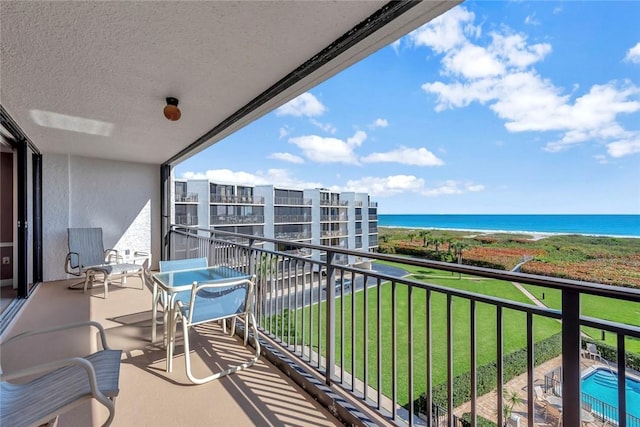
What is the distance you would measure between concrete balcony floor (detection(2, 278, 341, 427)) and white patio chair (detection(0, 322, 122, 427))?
44cm

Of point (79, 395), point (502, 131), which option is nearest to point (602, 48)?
point (502, 131)

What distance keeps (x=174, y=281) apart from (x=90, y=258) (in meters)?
3.33

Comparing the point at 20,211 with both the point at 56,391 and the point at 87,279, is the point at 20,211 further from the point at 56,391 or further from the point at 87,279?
the point at 56,391

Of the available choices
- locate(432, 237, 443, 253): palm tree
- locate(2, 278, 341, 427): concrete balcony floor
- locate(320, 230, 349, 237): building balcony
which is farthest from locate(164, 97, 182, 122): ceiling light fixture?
locate(320, 230, 349, 237): building balcony

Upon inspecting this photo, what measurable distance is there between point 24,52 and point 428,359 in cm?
300

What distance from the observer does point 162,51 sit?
6.23 feet

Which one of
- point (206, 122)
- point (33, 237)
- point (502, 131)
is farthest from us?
point (502, 131)

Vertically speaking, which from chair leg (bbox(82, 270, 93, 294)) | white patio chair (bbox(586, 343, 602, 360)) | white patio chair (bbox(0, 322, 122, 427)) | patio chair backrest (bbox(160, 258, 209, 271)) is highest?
patio chair backrest (bbox(160, 258, 209, 271))

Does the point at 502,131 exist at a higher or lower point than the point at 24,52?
higher

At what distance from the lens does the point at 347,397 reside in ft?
5.95

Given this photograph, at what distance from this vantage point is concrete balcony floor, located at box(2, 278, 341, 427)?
1.73m

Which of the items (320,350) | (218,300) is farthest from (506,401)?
(218,300)

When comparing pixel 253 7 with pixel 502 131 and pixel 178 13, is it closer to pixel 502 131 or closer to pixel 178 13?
pixel 178 13

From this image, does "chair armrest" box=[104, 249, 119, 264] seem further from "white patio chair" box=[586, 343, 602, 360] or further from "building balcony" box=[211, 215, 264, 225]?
"building balcony" box=[211, 215, 264, 225]
